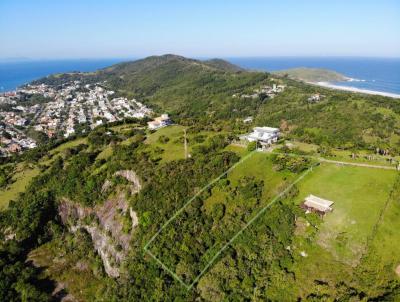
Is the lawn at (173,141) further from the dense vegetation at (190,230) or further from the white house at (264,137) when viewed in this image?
the white house at (264,137)

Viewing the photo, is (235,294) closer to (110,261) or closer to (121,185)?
(110,261)

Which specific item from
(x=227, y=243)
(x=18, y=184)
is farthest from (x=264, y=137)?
(x=18, y=184)

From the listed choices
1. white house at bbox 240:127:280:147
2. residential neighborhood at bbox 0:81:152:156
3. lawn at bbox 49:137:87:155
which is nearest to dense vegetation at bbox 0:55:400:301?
lawn at bbox 49:137:87:155

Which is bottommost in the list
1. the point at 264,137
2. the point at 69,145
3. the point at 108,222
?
the point at 108,222

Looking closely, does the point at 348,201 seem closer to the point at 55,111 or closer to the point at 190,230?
the point at 190,230

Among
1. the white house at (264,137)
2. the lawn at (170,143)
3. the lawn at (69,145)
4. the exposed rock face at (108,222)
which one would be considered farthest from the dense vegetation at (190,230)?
the white house at (264,137)

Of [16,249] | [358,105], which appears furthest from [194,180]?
[358,105]

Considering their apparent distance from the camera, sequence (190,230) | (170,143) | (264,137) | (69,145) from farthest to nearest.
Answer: (69,145) → (170,143) → (264,137) → (190,230)
